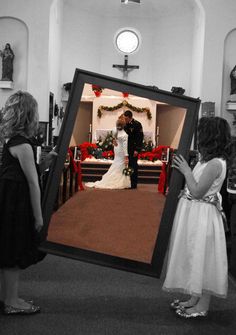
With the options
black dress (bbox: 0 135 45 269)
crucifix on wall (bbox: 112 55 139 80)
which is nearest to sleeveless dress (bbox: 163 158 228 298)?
black dress (bbox: 0 135 45 269)

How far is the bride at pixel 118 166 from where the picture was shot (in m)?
3.67

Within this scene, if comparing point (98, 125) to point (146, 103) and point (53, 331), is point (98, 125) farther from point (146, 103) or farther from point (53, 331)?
point (53, 331)

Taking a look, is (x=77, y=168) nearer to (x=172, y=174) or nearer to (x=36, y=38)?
(x=172, y=174)

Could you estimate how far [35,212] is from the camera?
144 inches

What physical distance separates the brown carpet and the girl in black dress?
0.19 m

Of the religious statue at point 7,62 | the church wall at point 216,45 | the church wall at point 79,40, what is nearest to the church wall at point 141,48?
the church wall at point 79,40

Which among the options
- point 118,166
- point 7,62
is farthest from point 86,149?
point 7,62

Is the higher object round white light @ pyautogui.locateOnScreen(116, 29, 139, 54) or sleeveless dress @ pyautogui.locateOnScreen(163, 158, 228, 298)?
round white light @ pyautogui.locateOnScreen(116, 29, 139, 54)

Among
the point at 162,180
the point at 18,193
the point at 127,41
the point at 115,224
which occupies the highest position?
the point at 127,41

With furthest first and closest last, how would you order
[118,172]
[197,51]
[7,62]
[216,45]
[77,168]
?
[197,51]
[216,45]
[7,62]
[77,168]
[118,172]

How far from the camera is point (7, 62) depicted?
11953mm

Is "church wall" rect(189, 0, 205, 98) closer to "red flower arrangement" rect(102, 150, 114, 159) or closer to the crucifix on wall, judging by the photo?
the crucifix on wall

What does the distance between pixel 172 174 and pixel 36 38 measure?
937 centimetres

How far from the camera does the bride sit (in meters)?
3.67
